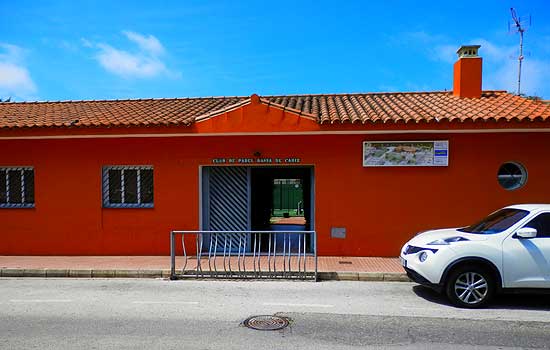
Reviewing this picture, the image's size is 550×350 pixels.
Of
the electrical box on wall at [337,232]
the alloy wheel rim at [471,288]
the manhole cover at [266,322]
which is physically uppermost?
the electrical box on wall at [337,232]

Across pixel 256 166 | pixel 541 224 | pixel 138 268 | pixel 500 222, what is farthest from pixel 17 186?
pixel 541 224

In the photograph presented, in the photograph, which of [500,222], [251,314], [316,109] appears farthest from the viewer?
[316,109]

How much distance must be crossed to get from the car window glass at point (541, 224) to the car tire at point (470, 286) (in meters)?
0.99

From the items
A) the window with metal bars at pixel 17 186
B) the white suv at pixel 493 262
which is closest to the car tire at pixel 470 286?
the white suv at pixel 493 262

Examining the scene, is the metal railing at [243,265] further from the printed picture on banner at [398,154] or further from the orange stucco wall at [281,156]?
the printed picture on banner at [398,154]

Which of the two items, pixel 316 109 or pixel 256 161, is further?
pixel 316 109

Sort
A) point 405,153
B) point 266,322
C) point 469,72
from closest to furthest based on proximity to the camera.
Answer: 1. point 266,322
2. point 405,153
3. point 469,72

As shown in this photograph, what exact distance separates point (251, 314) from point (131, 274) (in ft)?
12.1

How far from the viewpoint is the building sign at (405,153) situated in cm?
936

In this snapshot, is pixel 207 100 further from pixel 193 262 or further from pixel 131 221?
pixel 193 262

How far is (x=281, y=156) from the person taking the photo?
9773 millimetres

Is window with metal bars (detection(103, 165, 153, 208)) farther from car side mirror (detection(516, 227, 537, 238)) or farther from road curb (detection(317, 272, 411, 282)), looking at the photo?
car side mirror (detection(516, 227, 537, 238))

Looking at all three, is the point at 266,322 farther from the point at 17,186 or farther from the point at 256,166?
the point at 17,186

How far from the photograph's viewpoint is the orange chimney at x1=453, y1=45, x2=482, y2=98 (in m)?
11.1
